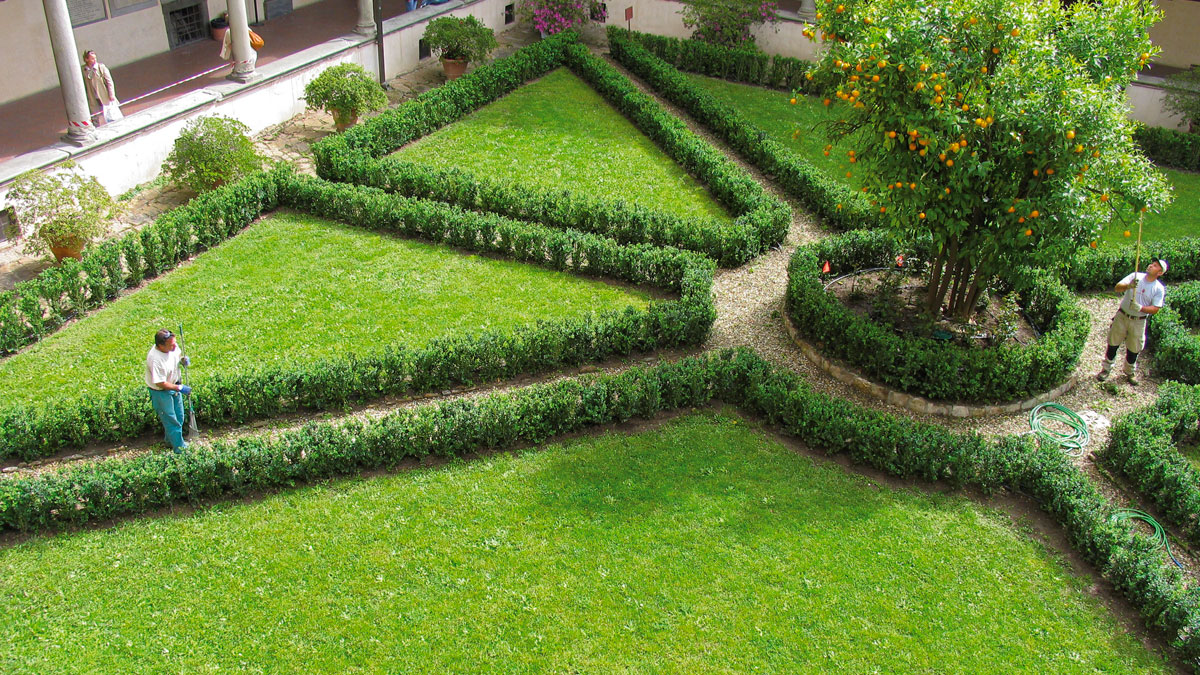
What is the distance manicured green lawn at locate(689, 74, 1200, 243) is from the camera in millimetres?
15883

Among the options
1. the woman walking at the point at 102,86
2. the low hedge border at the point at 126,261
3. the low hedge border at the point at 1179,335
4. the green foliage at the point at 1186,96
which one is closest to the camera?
the low hedge border at the point at 126,261

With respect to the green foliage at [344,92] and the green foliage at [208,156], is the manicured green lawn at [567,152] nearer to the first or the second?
the green foliage at [344,92]

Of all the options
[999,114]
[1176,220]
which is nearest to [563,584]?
[999,114]

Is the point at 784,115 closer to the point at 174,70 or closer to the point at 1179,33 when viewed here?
the point at 1179,33

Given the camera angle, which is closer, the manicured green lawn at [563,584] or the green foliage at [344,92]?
the manicured green lawn at [563,584]

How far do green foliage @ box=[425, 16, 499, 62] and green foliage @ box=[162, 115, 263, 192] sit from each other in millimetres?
6217

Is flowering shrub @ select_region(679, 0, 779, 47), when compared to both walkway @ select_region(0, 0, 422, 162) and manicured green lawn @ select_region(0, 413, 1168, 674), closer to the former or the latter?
walkway @ select_region(0, 0, 422, 162)

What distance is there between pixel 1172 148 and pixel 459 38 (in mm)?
14922

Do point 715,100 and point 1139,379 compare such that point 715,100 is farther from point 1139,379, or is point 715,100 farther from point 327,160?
point 1139,379

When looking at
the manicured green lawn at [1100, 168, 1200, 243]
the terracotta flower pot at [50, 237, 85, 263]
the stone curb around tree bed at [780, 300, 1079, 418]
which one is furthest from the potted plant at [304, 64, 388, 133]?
the manicured green lawn at [1100, 168, 1200, 243]

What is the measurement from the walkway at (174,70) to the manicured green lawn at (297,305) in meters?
3.89

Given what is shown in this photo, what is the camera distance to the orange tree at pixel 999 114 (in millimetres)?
9586

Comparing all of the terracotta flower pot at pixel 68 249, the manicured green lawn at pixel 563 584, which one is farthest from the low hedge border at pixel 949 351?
the terracotta flower pot at pixel 68 249

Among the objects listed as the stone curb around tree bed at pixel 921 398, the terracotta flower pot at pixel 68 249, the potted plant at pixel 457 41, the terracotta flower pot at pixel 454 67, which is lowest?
the stone curb around tree bed at pixel 921 398
